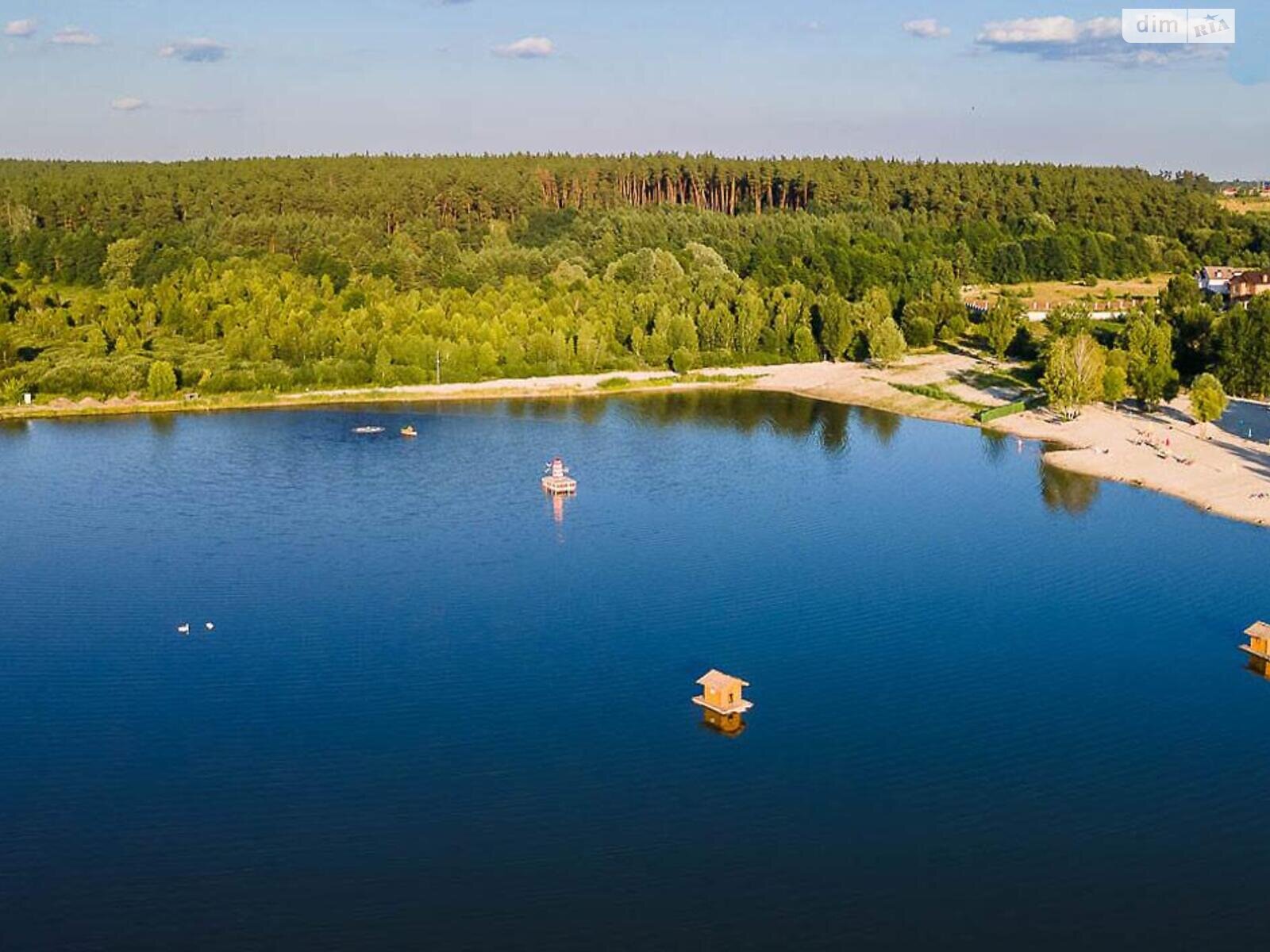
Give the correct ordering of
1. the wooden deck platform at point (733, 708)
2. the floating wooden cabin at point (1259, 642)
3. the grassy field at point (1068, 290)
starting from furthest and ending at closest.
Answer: the grassy field at point (1068, 290), the floating wooden cabin at point (1259, 642), the wooden deck platform at point (733, 708)

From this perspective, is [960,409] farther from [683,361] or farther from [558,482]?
[558,482]

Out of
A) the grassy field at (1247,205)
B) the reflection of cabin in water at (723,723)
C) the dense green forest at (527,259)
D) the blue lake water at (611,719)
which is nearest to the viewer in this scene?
the blue lake water at (611,719)

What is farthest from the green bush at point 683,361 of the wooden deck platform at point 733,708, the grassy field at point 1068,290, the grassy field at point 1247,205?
the grassy field at point 1247,205

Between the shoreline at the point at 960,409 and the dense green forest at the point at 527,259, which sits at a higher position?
the dense green forest at the point at 527,259

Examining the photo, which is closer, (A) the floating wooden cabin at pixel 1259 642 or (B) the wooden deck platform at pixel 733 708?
(B) the wooden deck platform at pixel 733 708

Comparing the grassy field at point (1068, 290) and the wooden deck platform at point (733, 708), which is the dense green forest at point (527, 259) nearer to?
the grassy field at point (1068, 290)

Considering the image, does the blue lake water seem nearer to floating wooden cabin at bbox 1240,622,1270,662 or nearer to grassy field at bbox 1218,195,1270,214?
floating wooden cabin at bbox 1240,622,1270,662
